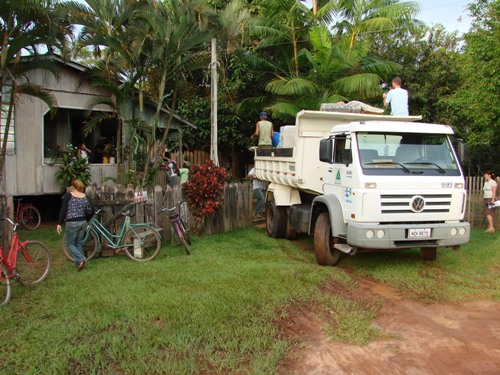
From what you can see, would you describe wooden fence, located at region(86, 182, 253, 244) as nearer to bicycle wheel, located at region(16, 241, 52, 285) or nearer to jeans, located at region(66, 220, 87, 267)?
jeans, located at region(66, 220, 87, 267)

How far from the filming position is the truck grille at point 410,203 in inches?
268

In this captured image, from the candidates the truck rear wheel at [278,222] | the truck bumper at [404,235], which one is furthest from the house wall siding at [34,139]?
the truck bumper at [404,235]

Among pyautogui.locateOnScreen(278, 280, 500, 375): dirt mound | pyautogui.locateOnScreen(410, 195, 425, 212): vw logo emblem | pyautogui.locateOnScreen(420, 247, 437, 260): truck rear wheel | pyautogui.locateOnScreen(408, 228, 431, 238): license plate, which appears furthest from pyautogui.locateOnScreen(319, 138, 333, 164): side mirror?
pyautogui.locateOnScreen(278, 280, 500, 375): dirt mound

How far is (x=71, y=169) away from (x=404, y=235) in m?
8.92

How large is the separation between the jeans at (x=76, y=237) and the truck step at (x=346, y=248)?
4.12 meters

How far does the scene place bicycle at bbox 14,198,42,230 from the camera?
38.3 ft

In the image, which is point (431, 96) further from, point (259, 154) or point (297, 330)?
point (297, 330)

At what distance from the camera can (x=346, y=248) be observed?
23.7 feet

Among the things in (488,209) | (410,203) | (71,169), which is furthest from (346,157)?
(71,169)

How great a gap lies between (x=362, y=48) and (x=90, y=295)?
11.8 meters

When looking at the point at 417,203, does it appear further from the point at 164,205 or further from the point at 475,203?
the point at 475,203

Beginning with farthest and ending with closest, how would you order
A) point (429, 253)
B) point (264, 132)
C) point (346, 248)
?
point (264, 132), point (429, 253), point (346, 248)

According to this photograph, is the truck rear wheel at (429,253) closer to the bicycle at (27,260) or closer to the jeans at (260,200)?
the jeans at (260,200)

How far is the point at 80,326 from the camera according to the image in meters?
4.80
